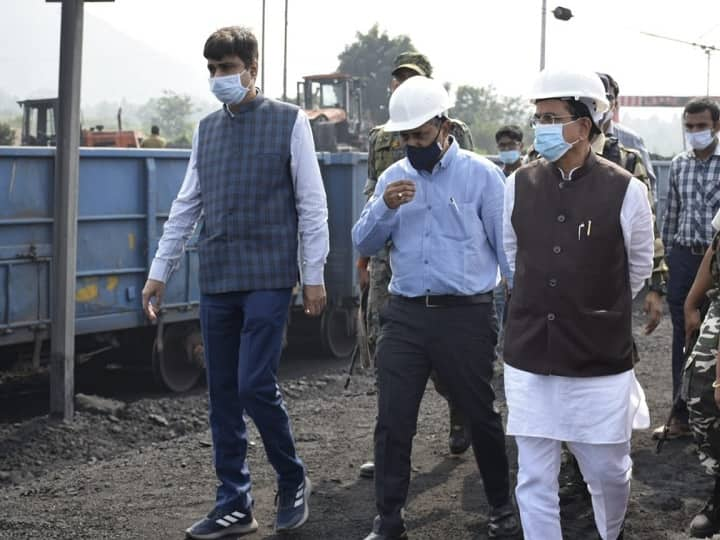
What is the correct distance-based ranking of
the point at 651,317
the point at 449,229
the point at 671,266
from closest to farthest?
the point at 651,317 < the point at 449,229 < the point at 671,266

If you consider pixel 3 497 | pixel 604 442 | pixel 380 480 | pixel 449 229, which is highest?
pixel 449 229

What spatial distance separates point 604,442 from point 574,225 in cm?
78

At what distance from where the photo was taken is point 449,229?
5.12 m

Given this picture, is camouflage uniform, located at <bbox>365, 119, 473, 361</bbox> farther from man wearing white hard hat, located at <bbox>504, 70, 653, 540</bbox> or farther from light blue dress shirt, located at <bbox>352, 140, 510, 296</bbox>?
man wearing white hard hat, located at <bbox>504, 70, 653, 540</bbox>

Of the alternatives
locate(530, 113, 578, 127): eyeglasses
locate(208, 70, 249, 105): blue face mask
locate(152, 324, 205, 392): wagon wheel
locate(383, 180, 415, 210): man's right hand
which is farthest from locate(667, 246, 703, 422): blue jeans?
locate(152, 324, 205, 392): wagon wheel

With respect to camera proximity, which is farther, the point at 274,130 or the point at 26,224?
the point at 26,224

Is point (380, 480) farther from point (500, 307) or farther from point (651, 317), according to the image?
point (500, 307)

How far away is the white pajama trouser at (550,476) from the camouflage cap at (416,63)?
111 inches

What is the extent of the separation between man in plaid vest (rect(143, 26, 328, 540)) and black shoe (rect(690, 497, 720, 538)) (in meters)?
1.75

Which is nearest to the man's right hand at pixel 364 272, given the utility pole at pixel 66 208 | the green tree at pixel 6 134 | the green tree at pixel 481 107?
the utility pole at pixel 66 208

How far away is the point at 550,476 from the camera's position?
4.27m

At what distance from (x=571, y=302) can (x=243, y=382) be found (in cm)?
159

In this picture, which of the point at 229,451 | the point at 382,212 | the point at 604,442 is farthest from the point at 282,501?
the point at 604,442

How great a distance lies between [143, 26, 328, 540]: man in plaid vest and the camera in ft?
16.9
